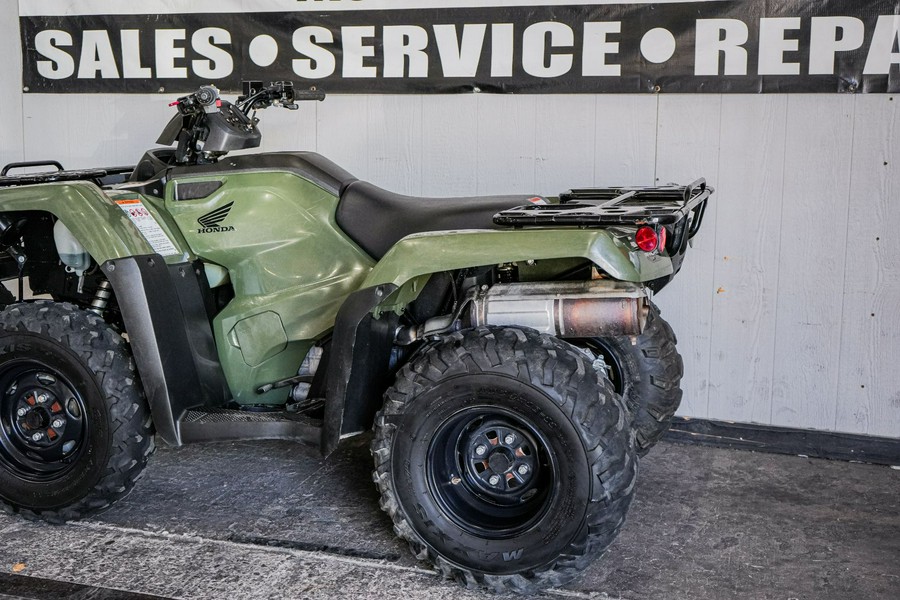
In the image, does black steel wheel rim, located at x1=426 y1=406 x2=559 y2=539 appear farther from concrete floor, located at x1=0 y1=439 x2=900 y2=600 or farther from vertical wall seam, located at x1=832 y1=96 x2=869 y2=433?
vertical wall seam, located at x1=832 y1=96 x2=869 y2=433

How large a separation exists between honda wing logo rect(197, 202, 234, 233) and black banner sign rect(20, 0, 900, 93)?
1452 millimetres

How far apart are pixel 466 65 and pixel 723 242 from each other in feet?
4.86

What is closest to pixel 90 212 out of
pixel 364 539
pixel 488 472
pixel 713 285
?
pixel 364 539

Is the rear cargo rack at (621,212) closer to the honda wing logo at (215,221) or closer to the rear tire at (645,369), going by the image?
the rear tire at (645,369)

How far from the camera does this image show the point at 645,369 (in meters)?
3.80

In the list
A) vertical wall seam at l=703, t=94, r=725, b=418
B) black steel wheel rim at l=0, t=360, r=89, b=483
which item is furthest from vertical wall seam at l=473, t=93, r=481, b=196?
black steel wheel rim at l=0, t=360, r=89, b=483

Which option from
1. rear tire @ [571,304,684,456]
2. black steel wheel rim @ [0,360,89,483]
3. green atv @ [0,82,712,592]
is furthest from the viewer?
rear tire @ [571,304,684,456]

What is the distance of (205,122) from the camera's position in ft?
11.7

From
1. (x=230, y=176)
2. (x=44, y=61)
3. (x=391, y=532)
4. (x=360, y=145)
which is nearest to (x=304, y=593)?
(x=391, y=532)

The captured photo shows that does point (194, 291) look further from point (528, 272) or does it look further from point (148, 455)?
point (528, 272)

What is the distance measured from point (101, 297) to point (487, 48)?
6.97 ft

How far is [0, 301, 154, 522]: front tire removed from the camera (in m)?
3.35

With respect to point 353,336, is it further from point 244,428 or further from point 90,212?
point 90,212

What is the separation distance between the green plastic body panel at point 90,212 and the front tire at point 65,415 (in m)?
0.30
